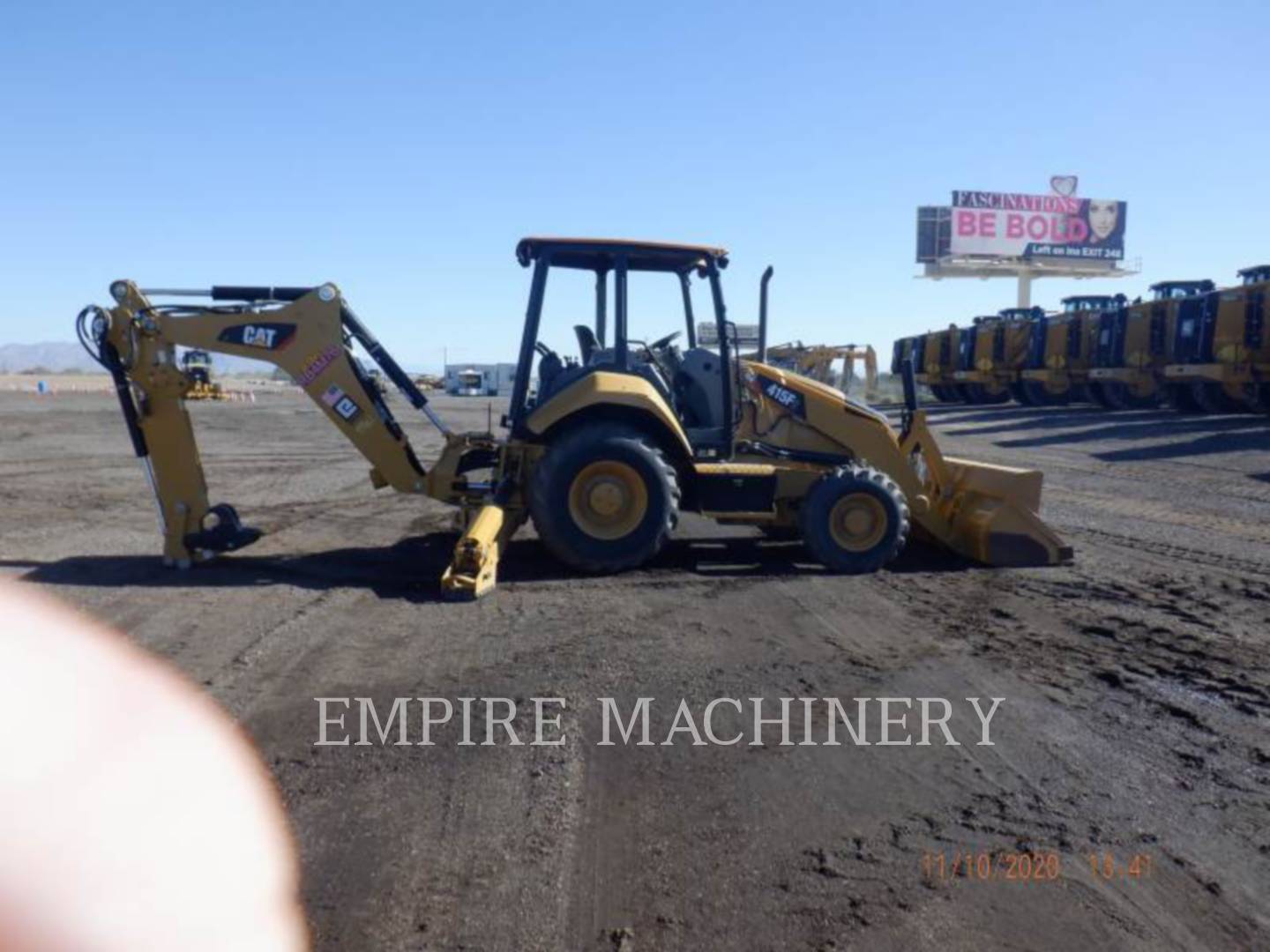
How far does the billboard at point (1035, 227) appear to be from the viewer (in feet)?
197

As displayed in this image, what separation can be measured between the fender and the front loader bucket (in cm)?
265

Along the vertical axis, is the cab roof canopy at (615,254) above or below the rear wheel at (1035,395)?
above

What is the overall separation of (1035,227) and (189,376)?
60.7 meters

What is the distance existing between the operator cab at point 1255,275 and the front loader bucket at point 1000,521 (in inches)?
733

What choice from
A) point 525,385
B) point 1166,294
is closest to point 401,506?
point 525,385

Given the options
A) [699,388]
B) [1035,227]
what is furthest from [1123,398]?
[1035,227]

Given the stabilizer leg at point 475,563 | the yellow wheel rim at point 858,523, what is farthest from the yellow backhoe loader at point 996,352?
the stabilizer leg at point 475,563

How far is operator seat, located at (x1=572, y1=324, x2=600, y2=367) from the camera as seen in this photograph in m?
8.94

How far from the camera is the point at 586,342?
9023 mm

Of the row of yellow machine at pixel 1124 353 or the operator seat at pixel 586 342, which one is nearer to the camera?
the operator seat at pixel 586 342

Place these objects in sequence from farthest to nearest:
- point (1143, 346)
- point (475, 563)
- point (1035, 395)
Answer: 1. point (1035, 395)
2. point (1143, 346)
3. point (475, 563)

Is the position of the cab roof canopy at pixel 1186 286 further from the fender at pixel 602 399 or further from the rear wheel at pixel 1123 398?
the fender at pixel 602 399

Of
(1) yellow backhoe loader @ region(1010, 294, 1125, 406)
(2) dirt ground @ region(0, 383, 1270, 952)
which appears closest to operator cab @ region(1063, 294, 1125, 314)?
(1) yellow backhoe loader @ region(1010, 294, 1125, 406)

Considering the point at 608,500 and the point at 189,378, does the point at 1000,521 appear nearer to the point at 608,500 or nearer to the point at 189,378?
the point at 608,500
